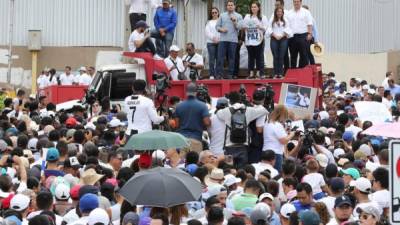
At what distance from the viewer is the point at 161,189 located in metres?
11.4

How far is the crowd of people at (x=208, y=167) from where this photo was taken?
11.5m

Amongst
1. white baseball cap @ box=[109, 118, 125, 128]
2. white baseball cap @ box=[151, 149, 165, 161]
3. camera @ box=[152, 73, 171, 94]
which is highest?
camera @ box=[152, 73, 171, 94]

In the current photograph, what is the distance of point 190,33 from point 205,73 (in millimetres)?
15465

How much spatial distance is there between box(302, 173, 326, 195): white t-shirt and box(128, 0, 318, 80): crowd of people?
9923 mm

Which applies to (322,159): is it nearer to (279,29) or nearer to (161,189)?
(161,189)

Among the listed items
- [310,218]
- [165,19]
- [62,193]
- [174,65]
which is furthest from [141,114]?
[165,19]

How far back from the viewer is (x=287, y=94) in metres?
22.3

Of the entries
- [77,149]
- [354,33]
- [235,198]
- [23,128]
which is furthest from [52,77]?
[235,198]

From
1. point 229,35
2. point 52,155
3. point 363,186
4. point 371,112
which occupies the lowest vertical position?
point 363,186

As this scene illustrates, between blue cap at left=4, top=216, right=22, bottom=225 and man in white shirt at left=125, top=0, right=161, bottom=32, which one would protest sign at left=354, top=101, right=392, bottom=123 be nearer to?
man in white shirt at left=125, top=0, right=161, bottom=32

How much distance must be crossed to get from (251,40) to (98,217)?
13321 millimetres

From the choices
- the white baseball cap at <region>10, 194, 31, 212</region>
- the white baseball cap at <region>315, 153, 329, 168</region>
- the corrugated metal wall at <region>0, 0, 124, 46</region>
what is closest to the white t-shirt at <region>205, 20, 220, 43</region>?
the white baseball cap at <region>315, 153, 329, 168</region>

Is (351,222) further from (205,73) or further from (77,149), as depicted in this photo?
(205,73)

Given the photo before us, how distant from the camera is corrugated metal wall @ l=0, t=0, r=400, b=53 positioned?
3997cm
